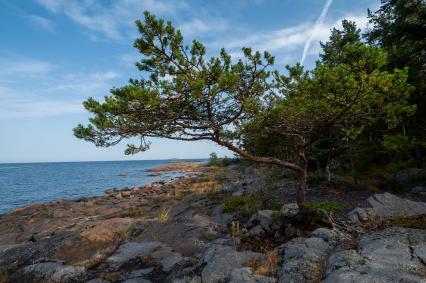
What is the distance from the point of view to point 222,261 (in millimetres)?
6797

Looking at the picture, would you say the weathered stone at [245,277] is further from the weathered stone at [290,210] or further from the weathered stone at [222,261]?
the weathered stone at [290,210]

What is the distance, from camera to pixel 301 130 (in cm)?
1018

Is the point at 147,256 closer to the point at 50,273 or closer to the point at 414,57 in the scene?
the point at 50,273


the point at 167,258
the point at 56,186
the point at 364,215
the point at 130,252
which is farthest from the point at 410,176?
the point at 56,186

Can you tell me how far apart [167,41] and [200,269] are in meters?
5.69

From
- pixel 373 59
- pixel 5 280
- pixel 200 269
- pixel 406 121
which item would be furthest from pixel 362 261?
pixel 406 121

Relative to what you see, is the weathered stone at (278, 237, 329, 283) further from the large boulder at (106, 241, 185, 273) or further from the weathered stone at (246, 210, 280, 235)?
the large boulder at (106, 241, 185, 273)

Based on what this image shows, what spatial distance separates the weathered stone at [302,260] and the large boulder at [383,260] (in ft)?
0.84

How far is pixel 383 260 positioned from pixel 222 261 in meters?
3.43

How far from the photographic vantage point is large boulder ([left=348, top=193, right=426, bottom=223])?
8797 mm

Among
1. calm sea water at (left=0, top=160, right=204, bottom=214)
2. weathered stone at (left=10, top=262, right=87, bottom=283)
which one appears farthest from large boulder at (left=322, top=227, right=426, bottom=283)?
calm sea water at (left=0, top=160, right=204, bottom=214)

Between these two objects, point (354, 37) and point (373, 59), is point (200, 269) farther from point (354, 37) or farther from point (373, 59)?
point (354, 37)

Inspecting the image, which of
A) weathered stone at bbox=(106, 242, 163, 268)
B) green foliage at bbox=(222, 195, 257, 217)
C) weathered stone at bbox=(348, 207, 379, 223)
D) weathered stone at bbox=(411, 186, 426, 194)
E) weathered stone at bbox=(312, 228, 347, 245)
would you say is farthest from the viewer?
weathered stone at bbox=(411, 186, 426, 194)

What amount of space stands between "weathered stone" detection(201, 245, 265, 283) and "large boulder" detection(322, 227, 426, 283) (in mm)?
1939
